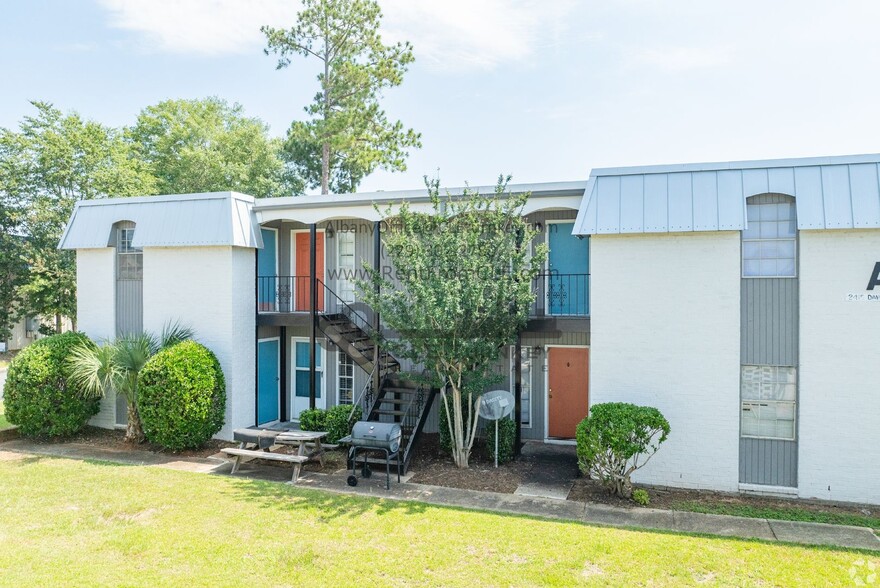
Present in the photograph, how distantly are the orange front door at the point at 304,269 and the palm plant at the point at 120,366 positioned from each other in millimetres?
2973

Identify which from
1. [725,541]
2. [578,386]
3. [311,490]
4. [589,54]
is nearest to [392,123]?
[589,54]

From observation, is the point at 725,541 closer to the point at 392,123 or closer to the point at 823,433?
the point at 823,433

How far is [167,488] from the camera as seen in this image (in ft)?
30.3

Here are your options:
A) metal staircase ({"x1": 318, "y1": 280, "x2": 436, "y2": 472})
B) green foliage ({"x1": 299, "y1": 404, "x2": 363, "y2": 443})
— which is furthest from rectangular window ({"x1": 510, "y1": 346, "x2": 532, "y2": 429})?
green foliage ({"x1": 299, "y1": 404, "x2": 363, "y2": 443})

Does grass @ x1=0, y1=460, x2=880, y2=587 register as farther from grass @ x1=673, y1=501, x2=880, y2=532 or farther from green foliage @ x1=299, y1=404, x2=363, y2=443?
green foliage @ x1=299, y1=404, x2=363, y2=443

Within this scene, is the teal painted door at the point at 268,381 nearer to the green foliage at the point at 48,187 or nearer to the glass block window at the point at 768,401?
the glass block window at the point at 768,401

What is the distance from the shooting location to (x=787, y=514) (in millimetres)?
8359

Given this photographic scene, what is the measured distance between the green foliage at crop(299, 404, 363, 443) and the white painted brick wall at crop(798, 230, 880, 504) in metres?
8.16

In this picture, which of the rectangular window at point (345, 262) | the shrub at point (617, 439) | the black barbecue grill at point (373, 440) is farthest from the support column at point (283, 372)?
the shrub at point (617, 439)

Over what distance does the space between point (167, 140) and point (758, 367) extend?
34.2 meters

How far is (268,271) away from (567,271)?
742 centimetres

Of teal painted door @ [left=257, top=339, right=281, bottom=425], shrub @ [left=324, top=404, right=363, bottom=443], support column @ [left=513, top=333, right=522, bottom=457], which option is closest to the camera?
support column @ [left=513, top=333, right=522, bottom=457]

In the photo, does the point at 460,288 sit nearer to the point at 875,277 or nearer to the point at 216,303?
the point at 216,303

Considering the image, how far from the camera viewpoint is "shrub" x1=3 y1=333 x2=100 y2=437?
1198 cm
